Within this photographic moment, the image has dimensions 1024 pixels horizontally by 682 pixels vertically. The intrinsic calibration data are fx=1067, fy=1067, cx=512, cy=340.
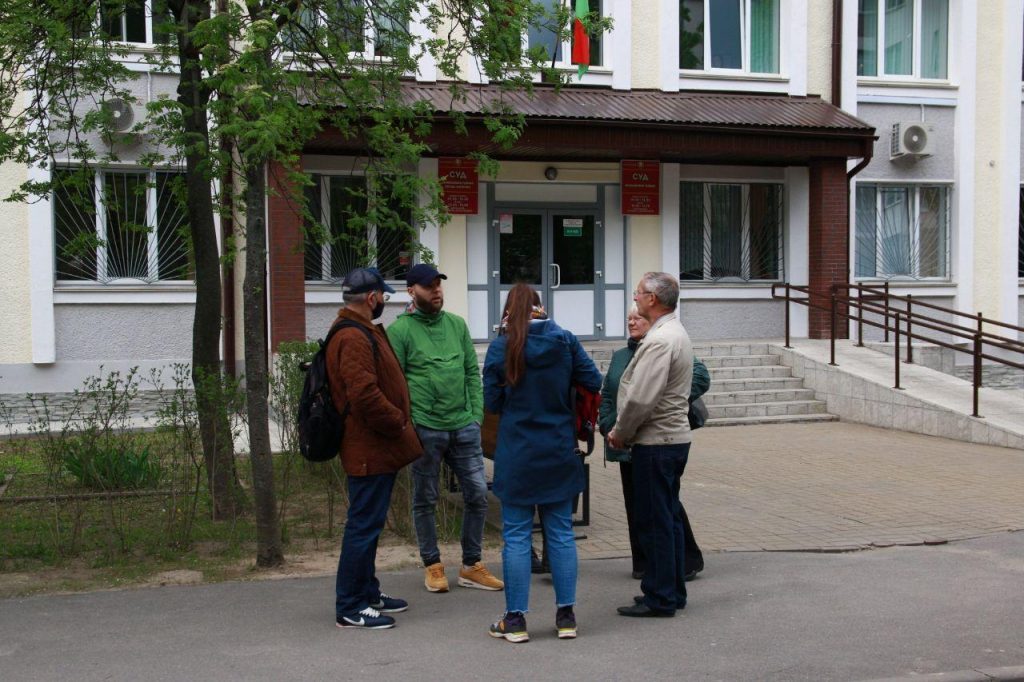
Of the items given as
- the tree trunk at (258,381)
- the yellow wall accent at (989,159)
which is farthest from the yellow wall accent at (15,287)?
the yellow wall accent at (989,159)

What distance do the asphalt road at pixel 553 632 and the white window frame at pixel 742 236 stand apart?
10.5 meters

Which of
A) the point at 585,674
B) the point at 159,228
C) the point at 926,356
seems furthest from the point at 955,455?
the point at 159,228

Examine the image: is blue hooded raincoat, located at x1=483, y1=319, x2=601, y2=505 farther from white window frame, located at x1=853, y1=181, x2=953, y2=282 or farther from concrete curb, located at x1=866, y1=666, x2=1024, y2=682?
white window frame, located at x1=853, y1=181, x2=953, y2=282

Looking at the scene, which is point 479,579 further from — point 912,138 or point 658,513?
point 912,138

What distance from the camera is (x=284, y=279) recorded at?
559 inches

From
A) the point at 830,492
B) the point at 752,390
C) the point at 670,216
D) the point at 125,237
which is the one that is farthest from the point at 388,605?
the point at 670,216

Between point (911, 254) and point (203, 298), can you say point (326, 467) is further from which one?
point (911, 254)

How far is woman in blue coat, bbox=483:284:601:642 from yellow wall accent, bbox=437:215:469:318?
33.4 feet

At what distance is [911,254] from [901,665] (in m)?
13.9

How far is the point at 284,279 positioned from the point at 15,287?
334 centimetres

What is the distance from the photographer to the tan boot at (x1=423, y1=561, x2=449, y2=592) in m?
6.12

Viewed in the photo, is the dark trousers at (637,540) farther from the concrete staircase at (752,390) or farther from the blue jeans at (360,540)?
the concrete staircase at (752,390)

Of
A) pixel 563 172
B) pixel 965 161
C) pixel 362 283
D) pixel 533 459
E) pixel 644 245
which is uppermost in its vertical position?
pixel 965 161

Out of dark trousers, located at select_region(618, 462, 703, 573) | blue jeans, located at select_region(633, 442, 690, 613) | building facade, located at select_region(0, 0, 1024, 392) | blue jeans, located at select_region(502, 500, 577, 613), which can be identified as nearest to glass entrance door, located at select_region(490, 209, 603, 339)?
building facade, located at select_region(0, 0, 1024, 392)
